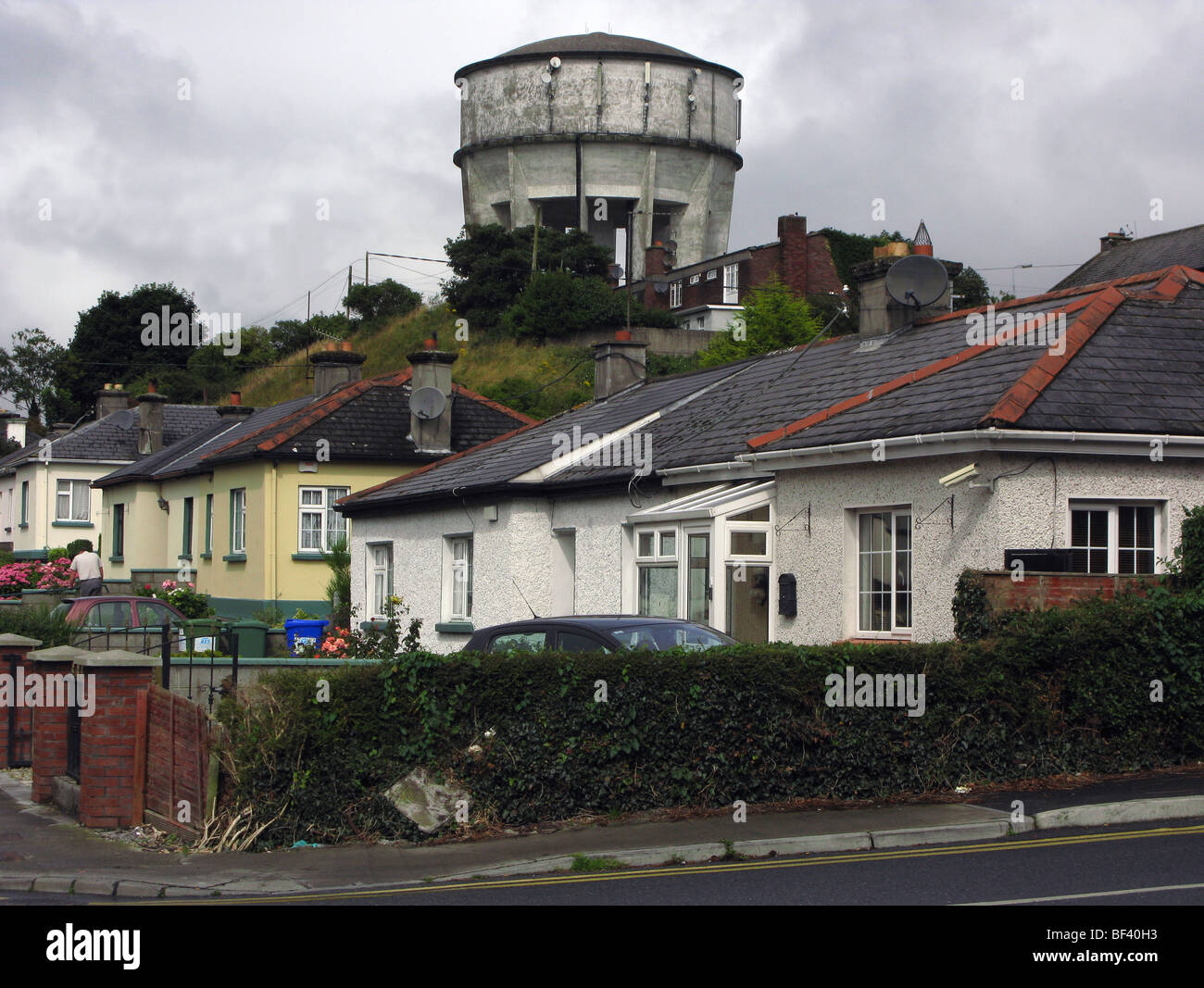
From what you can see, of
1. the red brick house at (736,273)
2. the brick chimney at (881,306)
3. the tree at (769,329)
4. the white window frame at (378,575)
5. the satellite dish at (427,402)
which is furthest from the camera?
the red brick house at (736,273)

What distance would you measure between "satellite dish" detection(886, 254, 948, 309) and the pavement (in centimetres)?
1001

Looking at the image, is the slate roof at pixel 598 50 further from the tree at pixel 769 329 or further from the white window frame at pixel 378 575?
the white window frame at pixel 378 575

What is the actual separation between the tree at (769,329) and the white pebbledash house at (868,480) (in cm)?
2328

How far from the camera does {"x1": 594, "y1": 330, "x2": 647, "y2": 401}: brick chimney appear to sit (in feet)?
92.8

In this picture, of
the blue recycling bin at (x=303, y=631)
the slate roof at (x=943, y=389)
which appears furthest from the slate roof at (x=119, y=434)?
the slate roof at (x=943, y=389)

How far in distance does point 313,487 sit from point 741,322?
2243 centimetres

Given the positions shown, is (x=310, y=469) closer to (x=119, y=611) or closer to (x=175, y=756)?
(x=119, y=611)

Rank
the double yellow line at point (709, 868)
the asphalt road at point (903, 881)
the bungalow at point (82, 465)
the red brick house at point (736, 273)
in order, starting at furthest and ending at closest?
the red brick house at point (736, 273), the bungalow at point (82, 465), the double yellow line at point (709, 868), the asphalt road at point (903, 881)

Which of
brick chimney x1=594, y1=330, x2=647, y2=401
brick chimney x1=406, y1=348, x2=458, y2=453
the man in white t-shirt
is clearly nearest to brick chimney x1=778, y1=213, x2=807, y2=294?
brick chimney x1=406, y1=348, x2=458, y2=453

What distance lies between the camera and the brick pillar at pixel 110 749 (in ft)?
40.0

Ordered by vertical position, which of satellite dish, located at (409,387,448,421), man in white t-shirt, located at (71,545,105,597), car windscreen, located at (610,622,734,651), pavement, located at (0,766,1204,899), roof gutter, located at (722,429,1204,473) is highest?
satellite dish, located at (409,387,448,421)

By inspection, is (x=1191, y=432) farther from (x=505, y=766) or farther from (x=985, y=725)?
(x=505, y=766)

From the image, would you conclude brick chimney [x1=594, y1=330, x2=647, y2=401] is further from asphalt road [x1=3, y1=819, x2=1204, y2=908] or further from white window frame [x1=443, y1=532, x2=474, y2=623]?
asphalt road [x1=3, y1=819, x2=1204, y2=908]
